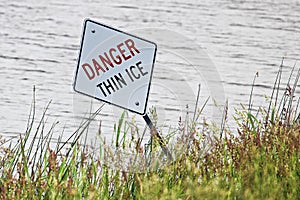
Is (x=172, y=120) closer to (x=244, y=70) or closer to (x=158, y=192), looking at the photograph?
(x=244, y=70)

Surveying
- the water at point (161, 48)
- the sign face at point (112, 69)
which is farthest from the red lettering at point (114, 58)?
the water at point (161, 48)

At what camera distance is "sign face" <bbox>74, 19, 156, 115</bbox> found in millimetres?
2332

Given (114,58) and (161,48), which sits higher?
(161,48)

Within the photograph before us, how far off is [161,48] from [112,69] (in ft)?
14.9

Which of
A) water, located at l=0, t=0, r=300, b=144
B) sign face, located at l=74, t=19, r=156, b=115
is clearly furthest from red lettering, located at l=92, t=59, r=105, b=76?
water, located at l=0, t=0, r=300, b=144

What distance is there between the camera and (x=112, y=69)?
235 cm

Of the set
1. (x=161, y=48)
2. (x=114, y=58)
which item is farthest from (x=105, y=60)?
(x=161, y=48)

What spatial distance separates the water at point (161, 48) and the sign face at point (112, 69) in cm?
142

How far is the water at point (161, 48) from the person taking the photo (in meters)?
5.20

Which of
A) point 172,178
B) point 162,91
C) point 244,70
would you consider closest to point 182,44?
point 244,70

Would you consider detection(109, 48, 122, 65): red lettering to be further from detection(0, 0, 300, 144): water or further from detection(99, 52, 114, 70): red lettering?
detection(0, 0, 300, 144): water

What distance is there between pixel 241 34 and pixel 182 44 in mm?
926

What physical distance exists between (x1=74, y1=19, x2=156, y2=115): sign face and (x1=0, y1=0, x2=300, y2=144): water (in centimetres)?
142

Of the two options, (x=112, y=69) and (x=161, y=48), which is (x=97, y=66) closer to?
(x=112, y=69)
